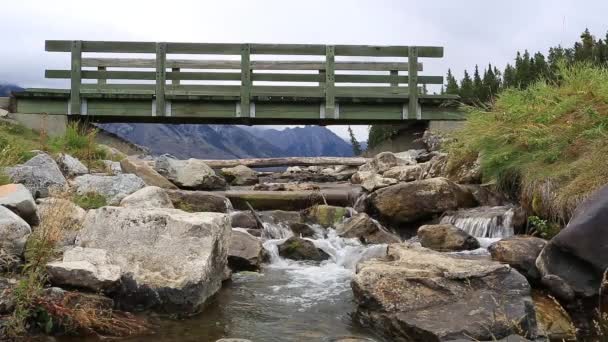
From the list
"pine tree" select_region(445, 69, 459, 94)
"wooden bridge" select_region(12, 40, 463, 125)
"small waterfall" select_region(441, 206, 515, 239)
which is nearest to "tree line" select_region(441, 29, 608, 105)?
"pine tree" select_region(445, 69, 459, 94)

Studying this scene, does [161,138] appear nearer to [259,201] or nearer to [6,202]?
[259,201]

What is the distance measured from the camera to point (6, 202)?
4.99 meters

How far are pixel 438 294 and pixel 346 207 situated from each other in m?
4.82

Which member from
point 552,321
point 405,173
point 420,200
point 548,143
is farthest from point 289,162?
Answer: point 552,321

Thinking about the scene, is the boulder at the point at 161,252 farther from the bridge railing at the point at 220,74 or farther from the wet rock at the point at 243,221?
the bridge railing at the point at 220,74

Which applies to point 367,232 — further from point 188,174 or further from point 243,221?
point 188,174

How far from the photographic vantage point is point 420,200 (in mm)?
8023

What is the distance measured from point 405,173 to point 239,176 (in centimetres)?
440

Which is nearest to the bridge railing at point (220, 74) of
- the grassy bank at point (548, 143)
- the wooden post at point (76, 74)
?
Result: the wooden post at point (76, 74)

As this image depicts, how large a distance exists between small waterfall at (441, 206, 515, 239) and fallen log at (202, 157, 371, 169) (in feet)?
23.3

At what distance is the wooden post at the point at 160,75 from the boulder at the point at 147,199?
6.94m

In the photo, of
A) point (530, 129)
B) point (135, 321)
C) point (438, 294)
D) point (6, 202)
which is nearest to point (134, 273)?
point (135, 321)

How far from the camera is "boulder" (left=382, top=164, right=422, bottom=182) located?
10.4 m

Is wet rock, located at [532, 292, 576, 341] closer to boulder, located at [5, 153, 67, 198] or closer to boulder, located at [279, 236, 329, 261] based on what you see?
boulder, located at [279, 236, 329, 261]
